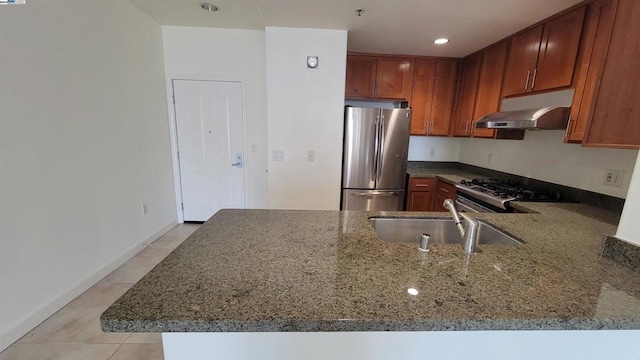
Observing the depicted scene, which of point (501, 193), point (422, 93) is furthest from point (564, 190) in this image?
point (422, 93)

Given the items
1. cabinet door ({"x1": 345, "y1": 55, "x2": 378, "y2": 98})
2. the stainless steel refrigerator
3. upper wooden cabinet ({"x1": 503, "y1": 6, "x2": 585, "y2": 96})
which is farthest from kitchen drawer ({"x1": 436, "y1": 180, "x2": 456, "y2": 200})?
cabinet door ({"x1": 345, "y1": 55, "x2": 378, "y2": 98})

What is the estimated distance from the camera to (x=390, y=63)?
323cm

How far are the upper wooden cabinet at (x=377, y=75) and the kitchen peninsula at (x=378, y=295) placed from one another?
2495 millimetres

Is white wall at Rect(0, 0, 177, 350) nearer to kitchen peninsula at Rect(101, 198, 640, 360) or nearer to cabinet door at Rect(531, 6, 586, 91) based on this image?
kitchen peninsula at Rect(101, 198, 640, 360)

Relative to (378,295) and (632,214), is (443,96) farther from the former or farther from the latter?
(378,295)

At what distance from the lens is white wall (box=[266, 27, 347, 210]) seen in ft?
8.66

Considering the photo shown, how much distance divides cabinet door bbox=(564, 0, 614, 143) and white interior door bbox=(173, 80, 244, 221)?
3.18 m

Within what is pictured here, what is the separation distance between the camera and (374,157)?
9.56 feet

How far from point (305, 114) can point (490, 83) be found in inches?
79.5

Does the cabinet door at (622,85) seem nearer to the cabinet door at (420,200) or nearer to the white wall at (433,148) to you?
the cabinet door at (420,200)

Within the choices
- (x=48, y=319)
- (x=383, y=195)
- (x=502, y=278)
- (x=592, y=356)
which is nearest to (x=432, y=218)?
(x=502, y=278)

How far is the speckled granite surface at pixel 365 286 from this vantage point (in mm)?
679

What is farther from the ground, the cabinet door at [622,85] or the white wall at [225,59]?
the white wall at [225,59]

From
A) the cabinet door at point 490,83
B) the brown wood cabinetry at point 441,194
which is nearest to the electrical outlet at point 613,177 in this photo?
the cabinet door at point 490,83
